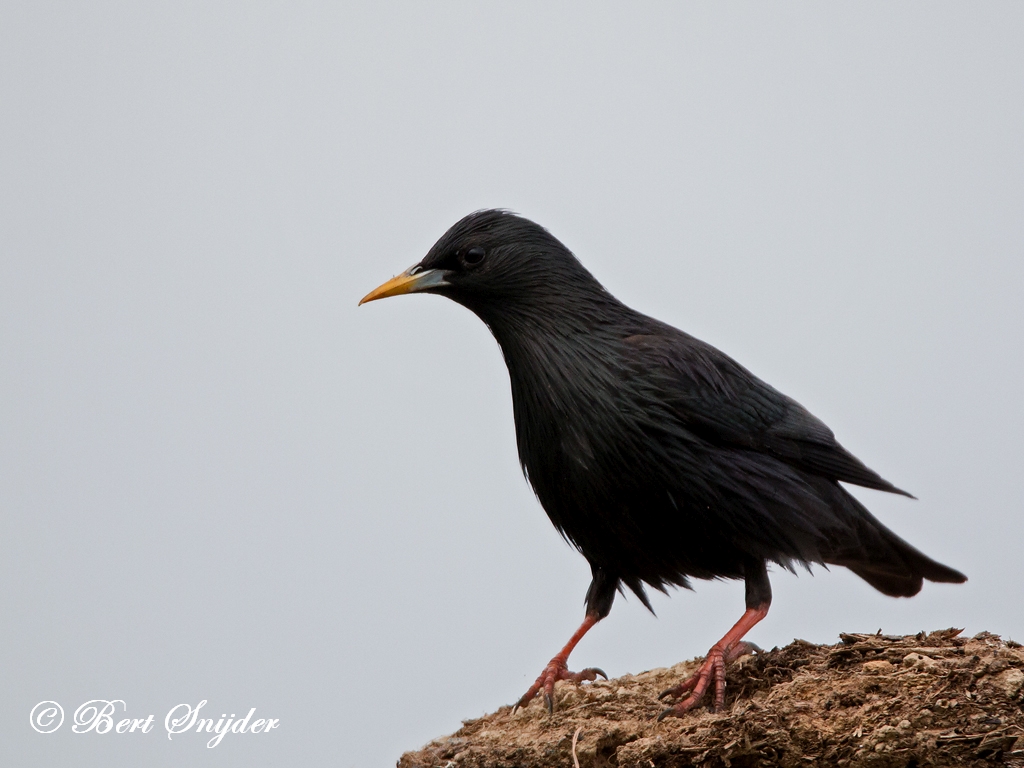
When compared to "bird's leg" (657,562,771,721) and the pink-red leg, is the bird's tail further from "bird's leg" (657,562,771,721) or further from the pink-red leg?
the pink-red leg

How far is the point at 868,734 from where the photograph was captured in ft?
12.7

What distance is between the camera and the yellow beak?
198 inches

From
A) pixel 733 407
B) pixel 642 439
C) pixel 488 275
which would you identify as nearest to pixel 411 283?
pixel 488 275

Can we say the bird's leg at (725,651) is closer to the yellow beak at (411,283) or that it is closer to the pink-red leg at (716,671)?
the pink-red leg at (716,671)

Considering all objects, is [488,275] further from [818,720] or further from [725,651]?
[818,720]

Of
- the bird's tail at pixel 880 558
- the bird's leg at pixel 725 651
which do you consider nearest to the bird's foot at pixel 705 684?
the bird's leg at pixel 725 651

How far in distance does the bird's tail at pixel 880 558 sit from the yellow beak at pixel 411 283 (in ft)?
6.73

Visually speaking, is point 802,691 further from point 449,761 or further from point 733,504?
point 449,761

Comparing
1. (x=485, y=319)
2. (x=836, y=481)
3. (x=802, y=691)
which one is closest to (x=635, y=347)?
(x=485, y=319)

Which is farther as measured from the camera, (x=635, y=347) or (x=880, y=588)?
(x=880, y=588)

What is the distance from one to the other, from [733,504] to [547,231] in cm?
155

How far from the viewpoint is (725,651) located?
181 inches

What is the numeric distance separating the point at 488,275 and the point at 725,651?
192 centimetres

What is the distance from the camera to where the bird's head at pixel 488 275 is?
5.07 m
